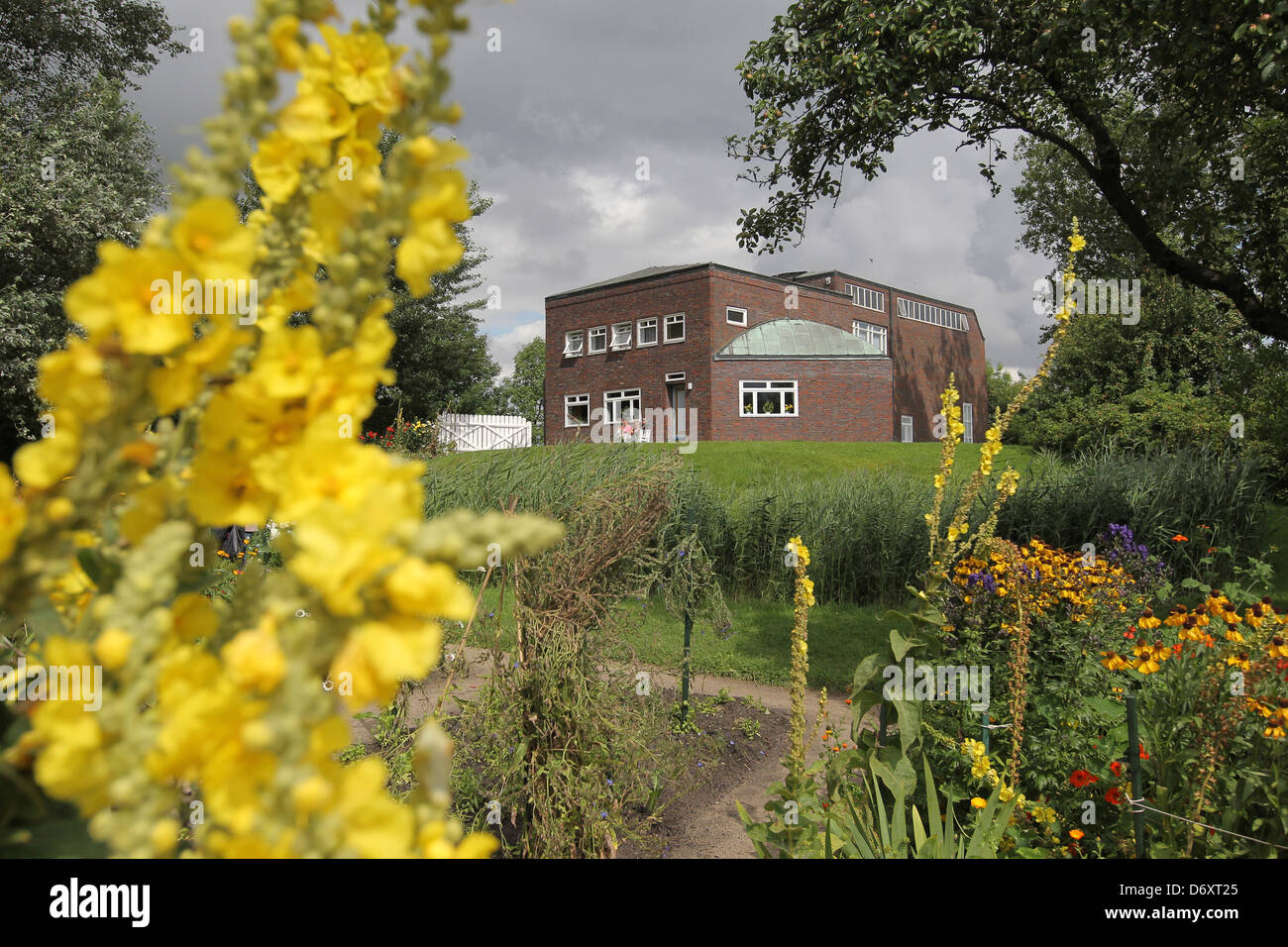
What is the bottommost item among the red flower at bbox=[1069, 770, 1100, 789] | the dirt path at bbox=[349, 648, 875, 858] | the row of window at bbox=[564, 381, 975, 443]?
the dirt path at bbox=[349, 648, 875, 858]

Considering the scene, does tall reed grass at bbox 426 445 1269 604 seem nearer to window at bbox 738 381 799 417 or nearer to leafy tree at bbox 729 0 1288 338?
leafy tree at bbox 729 0 1288 338

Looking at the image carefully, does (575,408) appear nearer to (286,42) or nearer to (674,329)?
(674,329)

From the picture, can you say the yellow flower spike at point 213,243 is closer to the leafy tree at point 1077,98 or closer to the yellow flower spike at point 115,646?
the yellow flower spike at point 115,646

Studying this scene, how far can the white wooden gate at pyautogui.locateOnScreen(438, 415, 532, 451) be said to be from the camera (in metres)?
26.4

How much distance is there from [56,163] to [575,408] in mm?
21011

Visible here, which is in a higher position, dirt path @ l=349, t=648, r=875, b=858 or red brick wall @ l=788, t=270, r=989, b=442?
red brick wall @ l=788, t=270, r=989, b=442

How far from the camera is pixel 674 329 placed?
30484 mm

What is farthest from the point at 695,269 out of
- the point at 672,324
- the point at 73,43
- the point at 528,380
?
the point at 528,380

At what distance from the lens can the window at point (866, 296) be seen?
1422 inches

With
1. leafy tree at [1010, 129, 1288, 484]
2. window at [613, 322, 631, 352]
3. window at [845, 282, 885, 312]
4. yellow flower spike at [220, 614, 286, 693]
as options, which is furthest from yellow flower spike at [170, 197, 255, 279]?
window at [845, 282, 885, 312]

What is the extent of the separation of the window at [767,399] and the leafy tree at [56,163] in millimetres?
19261

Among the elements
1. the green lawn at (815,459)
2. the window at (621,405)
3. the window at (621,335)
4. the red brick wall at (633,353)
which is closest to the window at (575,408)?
the red brick wall at (633,353)

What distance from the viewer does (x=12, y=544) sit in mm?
543

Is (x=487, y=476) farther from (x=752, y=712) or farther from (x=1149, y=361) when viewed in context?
(x=1149, y=361)
